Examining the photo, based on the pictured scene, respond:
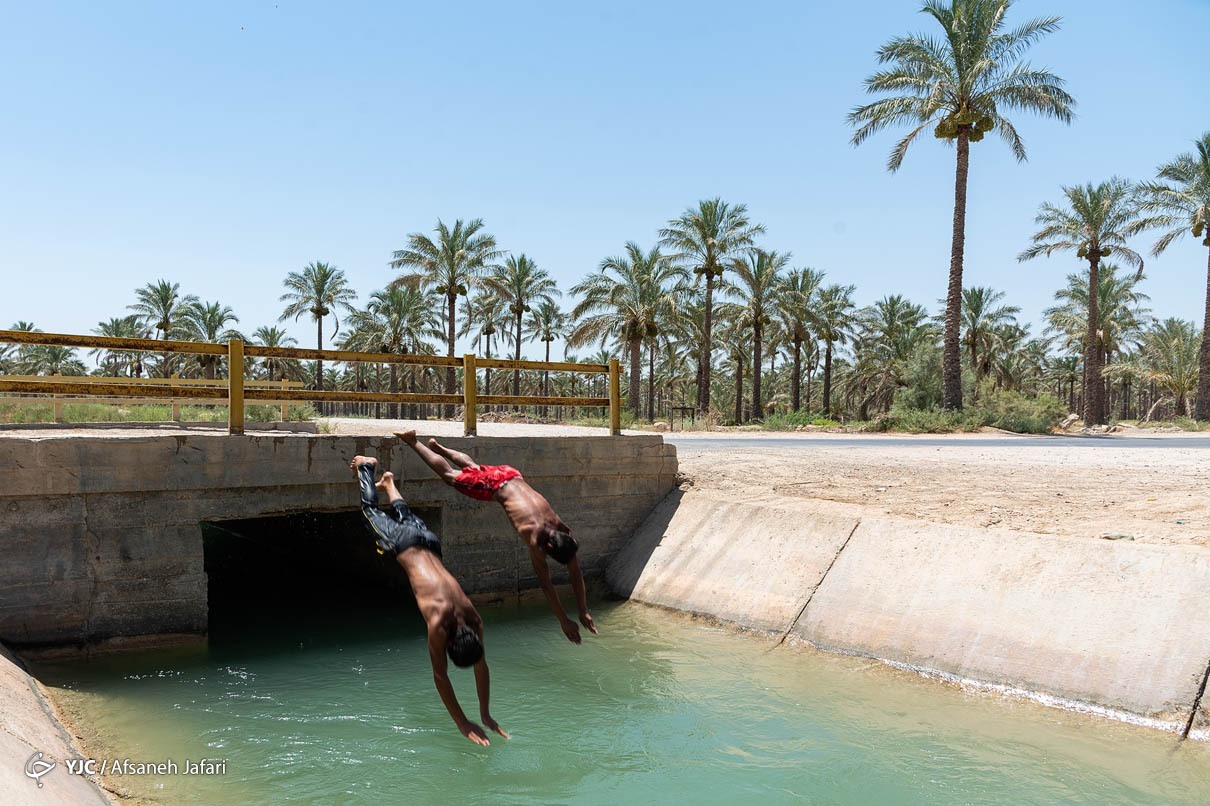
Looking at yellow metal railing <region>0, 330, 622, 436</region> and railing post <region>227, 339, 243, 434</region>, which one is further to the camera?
railing post <region>227, 339, 243, 434</region>

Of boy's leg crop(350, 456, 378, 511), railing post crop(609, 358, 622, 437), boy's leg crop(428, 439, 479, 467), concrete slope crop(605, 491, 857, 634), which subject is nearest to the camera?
boy's leg crop(350, 456, 378, 511)

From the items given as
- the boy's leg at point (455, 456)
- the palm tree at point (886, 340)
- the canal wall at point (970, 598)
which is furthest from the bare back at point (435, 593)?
the palm tree at point (886, 340)

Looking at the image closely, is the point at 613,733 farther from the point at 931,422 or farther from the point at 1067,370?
the point at 1067,370

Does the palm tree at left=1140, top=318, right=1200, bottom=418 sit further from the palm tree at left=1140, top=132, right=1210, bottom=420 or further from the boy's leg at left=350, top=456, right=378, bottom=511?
the boy's leg at left=350, top=456, right=378, bottom=511

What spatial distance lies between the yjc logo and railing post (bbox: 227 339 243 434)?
4.24 m

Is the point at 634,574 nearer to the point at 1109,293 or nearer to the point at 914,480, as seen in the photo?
the point at 914,480

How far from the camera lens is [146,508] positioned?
872 centimetres

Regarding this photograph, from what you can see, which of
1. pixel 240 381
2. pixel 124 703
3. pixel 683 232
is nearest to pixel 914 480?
pixel 240 381

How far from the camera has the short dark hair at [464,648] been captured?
5730 mm

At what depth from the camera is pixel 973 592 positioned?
8.18 meters

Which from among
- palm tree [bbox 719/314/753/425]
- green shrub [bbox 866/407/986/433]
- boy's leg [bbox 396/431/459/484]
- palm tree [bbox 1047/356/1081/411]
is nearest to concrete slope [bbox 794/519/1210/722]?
boy's leg [bbox 396/431/459/484]

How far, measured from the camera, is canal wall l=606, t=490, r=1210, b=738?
6.87 meters

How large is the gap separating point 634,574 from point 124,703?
6308 mm

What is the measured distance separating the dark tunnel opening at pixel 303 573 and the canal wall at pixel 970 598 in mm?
3592
